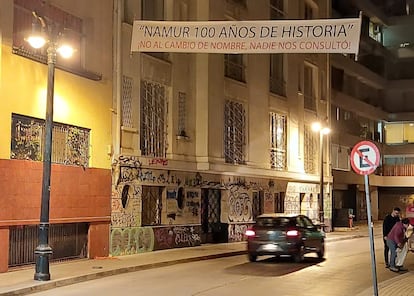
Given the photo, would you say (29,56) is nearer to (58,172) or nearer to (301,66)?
(58,172)

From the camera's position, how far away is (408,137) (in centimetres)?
5841

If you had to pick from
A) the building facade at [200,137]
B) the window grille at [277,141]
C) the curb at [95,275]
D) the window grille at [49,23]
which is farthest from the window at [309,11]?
the window grille at [49,23]

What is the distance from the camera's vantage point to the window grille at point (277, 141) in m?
31.8

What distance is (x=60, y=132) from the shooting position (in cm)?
1914

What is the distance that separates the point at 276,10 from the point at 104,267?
64.5ft

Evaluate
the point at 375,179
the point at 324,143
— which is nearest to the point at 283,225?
the point at 324,143

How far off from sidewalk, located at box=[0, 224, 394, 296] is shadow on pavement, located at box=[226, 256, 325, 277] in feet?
6.94

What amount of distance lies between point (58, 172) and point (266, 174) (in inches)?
529

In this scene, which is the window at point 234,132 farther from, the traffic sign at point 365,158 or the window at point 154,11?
the traffic sign at point 365,158

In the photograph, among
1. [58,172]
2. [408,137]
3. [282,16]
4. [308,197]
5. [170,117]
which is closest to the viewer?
[58,172]

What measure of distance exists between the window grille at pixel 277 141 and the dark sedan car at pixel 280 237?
11198 millimetres

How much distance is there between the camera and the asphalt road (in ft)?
46.6

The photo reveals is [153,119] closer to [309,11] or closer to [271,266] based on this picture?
[271,266]

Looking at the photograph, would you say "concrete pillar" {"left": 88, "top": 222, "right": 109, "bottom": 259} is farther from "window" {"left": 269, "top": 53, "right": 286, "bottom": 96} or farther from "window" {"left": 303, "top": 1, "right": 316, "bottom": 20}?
"window" {"left": 303, "top": 1, "right": 316, "bottom": 20}
